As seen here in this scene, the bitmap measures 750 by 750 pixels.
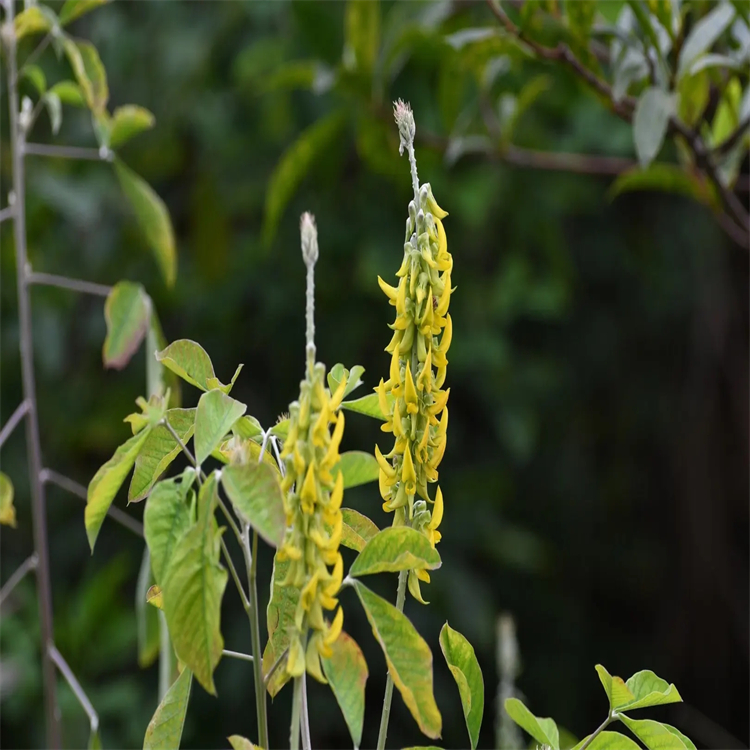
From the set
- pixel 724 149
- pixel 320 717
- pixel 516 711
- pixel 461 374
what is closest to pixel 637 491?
pixel 461 374

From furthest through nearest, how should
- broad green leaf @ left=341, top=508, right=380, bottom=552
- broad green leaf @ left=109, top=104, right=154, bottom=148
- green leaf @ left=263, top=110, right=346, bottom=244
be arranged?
green leaf @ left=263, top=110, right=346, bottom=244 < broad green leaf @ left=109, top=104, right=154, bottom=148 < broad green leaf @ left=341, top=508, right=380, bottom=552

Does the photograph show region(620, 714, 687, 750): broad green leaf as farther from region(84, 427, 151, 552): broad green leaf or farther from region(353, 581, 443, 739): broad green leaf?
region(84, 427, 151, 552): broad green leaf

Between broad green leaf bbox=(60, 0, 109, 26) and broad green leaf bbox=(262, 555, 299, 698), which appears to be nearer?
broad green leaf bbox=(262, 555, 299, 698)

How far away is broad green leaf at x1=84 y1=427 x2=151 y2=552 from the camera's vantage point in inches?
12.8

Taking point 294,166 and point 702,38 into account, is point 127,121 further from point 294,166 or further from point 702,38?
point 702,38

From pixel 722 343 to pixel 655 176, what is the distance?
4.00ft

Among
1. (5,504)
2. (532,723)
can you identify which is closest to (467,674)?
(532,723)

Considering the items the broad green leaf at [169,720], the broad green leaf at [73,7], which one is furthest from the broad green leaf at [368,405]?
the broad green leaf at [73,7]

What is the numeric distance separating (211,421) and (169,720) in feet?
0.41

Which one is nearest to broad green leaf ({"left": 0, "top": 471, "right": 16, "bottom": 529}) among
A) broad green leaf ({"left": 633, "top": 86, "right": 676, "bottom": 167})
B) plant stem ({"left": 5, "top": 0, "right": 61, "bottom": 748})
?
plant stem ({"left": 5, "top": 0, "right": 61, "bottom": 748})

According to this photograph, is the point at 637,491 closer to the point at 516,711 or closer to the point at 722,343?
the point at 722,343

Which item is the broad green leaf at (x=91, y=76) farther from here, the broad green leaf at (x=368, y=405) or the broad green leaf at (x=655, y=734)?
the broad green leaf at (x=655, y=734)

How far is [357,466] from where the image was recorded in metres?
0.34

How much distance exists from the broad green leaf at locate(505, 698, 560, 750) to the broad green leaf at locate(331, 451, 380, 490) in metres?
0.11
